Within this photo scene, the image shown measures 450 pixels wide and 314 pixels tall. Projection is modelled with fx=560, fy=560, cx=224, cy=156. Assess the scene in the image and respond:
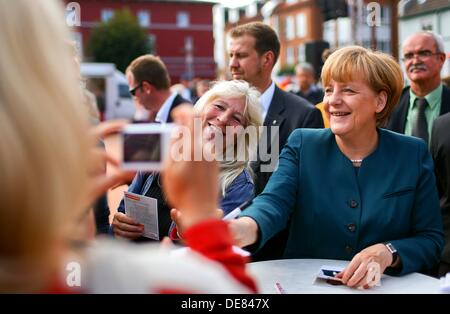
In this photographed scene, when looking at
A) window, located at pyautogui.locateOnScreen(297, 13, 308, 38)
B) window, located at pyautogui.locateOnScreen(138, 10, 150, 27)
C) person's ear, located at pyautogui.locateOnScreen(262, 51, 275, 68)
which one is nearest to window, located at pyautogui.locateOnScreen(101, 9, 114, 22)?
window, located at pyautogui.locateOnScreen(138, 10, 150, 27)

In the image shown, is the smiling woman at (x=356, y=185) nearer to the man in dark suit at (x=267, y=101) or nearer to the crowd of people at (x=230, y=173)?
the crowd of people at (x=230, y=173)

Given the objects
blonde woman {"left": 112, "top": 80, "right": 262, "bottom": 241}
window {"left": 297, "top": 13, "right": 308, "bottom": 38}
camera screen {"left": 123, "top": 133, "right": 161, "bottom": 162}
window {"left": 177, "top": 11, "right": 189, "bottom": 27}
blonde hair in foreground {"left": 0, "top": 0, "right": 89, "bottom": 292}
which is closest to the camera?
blonde hair in foreground {"left": 0, "top": 0, "right": 89, "bottom": 292}

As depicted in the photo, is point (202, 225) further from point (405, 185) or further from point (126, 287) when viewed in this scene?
point (405, 185)

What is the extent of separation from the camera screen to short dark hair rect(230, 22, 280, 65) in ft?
11.8

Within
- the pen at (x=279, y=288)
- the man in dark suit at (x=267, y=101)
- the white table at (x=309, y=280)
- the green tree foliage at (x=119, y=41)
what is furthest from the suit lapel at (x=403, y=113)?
the green tree foliage at (x=119, y=41)

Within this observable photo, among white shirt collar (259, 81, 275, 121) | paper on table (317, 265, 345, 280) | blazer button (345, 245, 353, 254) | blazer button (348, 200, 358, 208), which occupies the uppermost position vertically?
white shirt collar (259, 81, 275, 121)

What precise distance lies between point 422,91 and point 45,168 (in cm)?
414

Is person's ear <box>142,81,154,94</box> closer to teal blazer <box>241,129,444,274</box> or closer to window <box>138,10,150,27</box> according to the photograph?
teal blazer <box>241,129,444,274</box>

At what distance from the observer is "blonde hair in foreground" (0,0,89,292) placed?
0.69 meters

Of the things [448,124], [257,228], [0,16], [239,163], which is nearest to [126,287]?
[0,16]

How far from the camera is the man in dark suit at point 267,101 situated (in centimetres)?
335

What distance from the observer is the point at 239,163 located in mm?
2648

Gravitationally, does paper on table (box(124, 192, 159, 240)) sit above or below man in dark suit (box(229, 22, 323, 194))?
below
